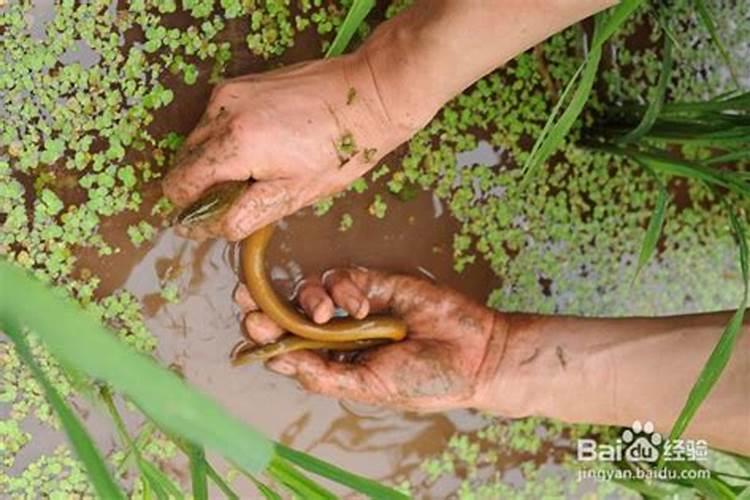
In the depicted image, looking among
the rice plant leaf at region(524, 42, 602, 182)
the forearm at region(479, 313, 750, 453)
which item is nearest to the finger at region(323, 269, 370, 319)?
the forearm at region(479, 313, 750, 453)

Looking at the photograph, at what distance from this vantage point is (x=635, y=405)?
1.41 meters

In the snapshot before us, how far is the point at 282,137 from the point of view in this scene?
3.99 ft

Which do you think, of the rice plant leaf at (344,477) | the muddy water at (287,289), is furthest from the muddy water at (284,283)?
the rice plant leaf at (344,477)

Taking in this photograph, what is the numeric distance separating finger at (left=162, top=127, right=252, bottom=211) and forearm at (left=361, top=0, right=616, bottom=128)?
0.20 m

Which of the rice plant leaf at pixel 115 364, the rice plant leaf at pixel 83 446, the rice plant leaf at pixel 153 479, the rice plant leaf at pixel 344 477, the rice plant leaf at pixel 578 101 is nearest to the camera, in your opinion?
the rice plant leaf at pixel 115 364

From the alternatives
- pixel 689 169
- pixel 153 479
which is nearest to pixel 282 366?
pixel 153 479

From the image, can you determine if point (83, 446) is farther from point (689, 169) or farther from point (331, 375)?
point (689, 169)

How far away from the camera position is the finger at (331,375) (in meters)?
1.41

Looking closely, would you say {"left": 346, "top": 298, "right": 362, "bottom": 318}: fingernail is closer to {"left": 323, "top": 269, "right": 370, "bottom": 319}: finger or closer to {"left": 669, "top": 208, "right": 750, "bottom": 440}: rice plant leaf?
{"left": 323, "top": 269, "right": 370, "bottom": 319}: finger

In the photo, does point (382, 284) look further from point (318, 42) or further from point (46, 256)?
point (46, 256)

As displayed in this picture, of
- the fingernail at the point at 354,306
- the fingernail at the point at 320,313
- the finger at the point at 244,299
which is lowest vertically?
the finger at the point at 244,299

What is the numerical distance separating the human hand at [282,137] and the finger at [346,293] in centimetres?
17

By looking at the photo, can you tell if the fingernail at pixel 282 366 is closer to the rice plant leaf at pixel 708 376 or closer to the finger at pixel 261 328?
the finger at pixel 261 328

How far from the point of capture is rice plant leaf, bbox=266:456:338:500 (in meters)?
1.06
